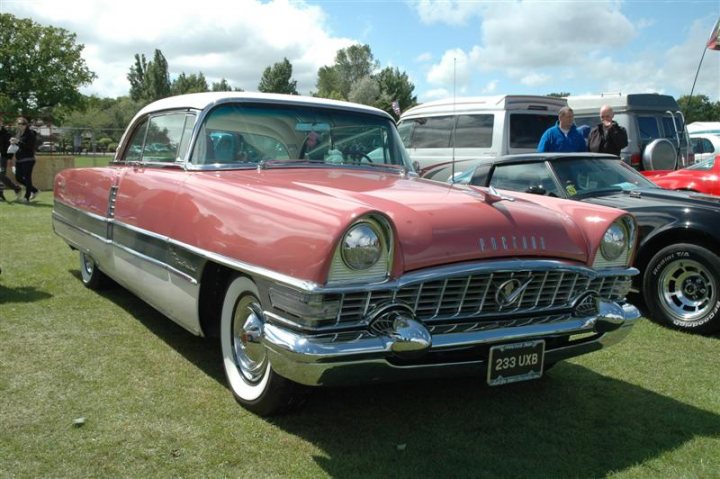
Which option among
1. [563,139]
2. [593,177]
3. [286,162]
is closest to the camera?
[286,162]

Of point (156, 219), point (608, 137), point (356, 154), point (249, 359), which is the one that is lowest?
point (249, 359)

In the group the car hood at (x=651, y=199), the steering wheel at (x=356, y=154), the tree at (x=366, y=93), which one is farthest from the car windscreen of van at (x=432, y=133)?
the tree at (x=366, y=93)

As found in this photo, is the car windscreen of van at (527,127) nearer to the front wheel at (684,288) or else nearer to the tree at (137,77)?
the front wheel at (684,288)

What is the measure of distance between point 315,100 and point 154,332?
74.8 inches

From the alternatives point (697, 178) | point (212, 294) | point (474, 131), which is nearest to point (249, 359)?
point (212, 294)

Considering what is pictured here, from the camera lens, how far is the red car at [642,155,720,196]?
7812 millimetres

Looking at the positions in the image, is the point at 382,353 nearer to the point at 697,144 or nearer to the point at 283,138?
the point at 283,138

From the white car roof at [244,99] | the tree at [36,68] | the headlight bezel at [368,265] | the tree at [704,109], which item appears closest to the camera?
the headlight bezel at [368,265]

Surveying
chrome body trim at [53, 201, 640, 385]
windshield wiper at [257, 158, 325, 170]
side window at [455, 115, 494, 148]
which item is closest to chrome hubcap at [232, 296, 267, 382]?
chrome body trim at [53, 201, 640, 385]

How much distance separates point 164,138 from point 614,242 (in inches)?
116

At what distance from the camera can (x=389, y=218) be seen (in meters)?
2.51

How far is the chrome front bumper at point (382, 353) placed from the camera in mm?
2461

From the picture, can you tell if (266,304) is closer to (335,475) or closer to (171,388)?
(335,475)

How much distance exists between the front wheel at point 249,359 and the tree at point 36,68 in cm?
5040
